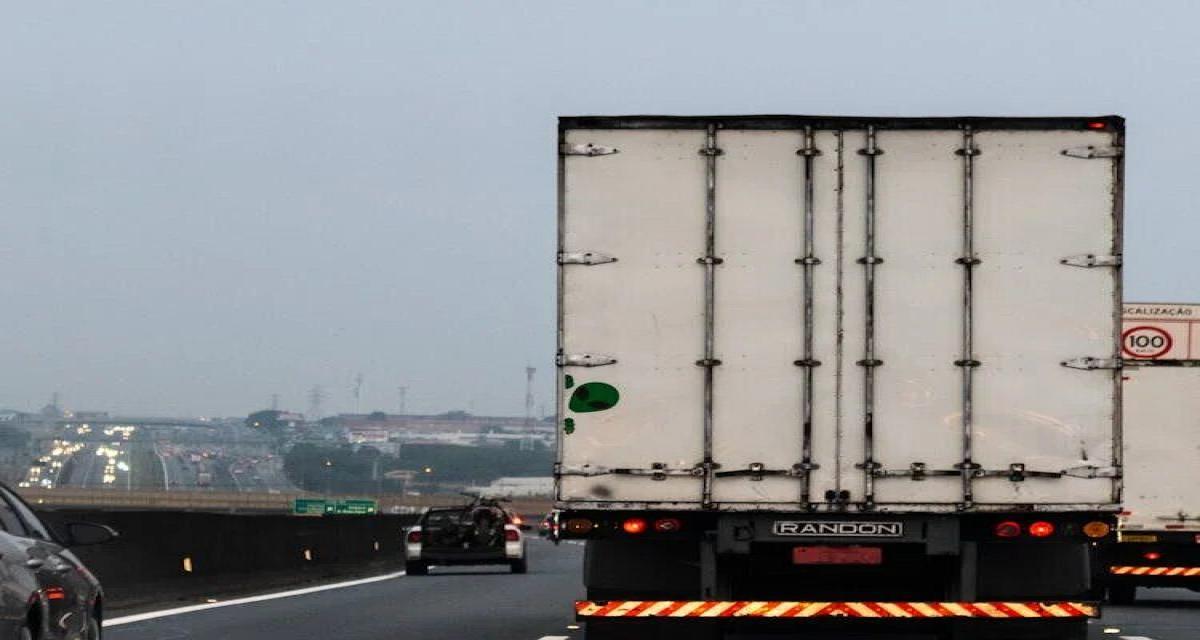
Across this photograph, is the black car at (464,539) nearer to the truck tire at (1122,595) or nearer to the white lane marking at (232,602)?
the white lane marking at (232,602)

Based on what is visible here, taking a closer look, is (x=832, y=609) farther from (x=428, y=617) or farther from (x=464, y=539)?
(x=464, y=539)

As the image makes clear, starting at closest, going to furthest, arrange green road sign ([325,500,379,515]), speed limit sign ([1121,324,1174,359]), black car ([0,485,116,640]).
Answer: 1. black car ([0,485,116,640])
2. speed limit sign ([1121,324,1174,359])
3. green road sign ([325,500,379,515])

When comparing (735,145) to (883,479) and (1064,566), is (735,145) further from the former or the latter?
(1064,566)

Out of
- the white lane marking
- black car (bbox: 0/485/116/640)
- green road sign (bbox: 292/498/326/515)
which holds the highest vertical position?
black car (bbox: 0/485/116/640)

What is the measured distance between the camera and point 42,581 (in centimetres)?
1224

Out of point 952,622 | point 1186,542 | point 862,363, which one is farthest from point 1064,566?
point 1186,542

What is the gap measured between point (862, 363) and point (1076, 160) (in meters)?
1.75

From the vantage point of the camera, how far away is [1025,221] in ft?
50.1

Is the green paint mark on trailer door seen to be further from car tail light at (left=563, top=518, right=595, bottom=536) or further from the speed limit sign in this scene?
the speed limit sign

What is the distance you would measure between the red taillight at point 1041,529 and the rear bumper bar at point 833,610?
1.88ft

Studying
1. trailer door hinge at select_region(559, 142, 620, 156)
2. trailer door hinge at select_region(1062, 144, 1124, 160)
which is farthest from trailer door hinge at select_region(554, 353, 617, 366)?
trailer door hinge at select_region(1062, 144, 1124, 160)

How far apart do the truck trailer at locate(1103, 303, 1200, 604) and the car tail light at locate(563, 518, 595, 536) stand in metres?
10.1

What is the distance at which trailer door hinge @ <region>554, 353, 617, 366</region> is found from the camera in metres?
15.2

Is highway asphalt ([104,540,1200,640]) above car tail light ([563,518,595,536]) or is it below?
below
